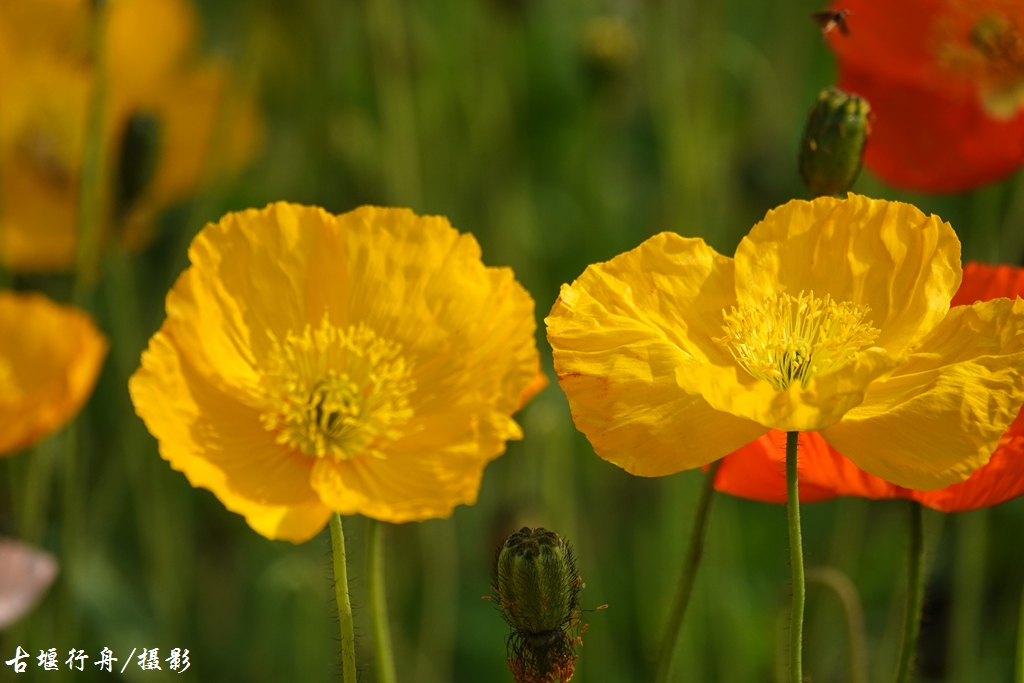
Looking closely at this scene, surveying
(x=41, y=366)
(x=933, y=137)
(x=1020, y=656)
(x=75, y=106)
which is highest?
(x=75, y=106)

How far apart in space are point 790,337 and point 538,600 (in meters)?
0.20

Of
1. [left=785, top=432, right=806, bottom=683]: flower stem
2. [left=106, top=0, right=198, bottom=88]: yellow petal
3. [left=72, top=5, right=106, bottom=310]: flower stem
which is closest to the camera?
[left=785, top=432, right=806, bottom=683]: flower stem

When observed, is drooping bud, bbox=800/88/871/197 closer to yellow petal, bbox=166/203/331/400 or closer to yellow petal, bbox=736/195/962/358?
yellow petal, bbox=736/195/962/358

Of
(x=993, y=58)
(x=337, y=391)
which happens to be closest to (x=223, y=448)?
(x=337, y=391)

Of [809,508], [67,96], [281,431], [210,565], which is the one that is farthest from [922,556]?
[67,96]

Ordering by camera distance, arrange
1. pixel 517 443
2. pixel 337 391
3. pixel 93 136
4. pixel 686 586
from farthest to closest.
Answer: pixel 517 443 < pixel 93 136 < pixel 337 391 < pixel 686 586

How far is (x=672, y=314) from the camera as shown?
0.65 m

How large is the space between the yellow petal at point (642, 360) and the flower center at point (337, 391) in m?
0.15

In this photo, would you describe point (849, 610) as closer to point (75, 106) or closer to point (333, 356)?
point (333, 356)

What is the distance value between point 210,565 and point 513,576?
3.70 ft

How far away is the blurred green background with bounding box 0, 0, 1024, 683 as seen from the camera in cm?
125

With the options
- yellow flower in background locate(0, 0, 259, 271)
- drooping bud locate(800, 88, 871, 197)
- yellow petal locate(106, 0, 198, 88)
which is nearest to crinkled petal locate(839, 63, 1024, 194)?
drooping bud locate(800, 88, 871, 197)

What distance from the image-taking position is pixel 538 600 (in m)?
0.60

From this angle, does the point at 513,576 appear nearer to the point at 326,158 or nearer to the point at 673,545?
the point at 673,545
